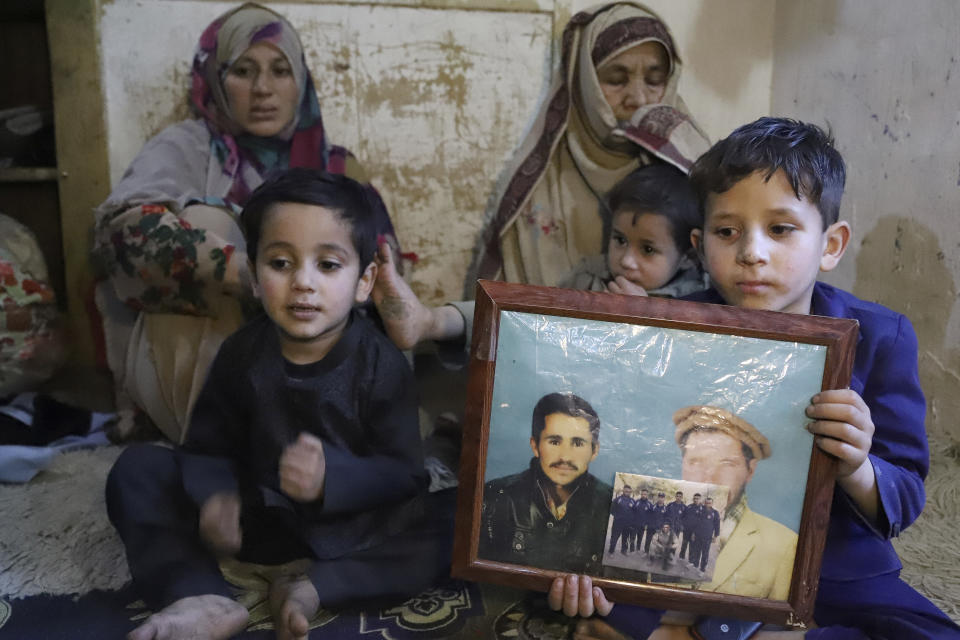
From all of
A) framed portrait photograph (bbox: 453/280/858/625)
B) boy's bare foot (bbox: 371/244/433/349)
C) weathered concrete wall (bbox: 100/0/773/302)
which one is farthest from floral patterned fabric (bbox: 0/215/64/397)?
framed portrait photograph (bbox: 453/280/858/625)

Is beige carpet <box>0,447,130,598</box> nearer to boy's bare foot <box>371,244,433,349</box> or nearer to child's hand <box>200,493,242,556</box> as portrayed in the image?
child's hand <box>200,493,242,556</box>

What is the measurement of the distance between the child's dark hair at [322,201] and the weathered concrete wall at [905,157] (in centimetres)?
148

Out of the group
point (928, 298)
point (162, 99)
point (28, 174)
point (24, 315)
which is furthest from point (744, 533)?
point (28, 174)

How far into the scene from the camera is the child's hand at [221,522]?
1.24 meters

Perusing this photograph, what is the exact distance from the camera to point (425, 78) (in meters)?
2.40

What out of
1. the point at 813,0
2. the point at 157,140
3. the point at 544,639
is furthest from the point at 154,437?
the point at 813,0

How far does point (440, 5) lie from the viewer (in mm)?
2369

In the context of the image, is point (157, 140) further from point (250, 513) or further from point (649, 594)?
point (649, 594)

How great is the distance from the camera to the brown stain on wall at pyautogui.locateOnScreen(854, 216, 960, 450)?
73.7 inches

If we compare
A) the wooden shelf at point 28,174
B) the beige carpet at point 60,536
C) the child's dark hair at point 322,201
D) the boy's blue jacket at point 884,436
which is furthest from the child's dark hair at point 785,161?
the wooden shelf at point 28,174

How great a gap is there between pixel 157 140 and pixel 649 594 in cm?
178

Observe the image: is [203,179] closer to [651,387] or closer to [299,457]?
[299,457]

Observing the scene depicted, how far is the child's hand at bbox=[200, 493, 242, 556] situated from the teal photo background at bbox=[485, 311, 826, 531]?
0.48 metres

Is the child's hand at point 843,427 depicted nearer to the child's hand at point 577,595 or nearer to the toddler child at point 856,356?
the toddler child at point 856,356
